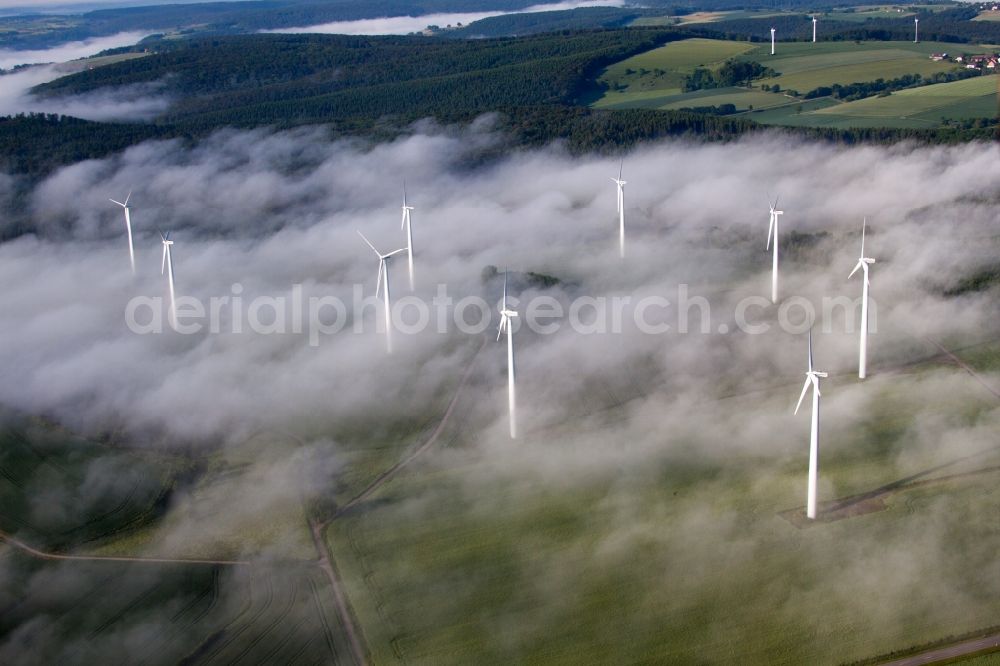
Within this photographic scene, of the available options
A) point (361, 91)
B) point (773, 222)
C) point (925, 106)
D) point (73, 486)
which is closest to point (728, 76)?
point (925, 106)

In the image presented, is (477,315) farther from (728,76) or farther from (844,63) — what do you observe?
(844,63)

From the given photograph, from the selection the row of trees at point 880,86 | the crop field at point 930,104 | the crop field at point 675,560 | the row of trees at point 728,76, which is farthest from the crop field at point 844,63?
the crop field at point 675,560

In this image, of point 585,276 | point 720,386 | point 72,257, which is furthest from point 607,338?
point 72,257

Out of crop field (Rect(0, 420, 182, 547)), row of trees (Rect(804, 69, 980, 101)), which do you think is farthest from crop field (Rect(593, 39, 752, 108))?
crop field (Rect(0, 420, 182, 547))

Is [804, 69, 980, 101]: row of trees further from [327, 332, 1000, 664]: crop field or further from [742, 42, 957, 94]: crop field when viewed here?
[327, 332, 1000, 664]: crop field

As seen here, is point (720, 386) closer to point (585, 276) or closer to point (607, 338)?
point (607, 338)

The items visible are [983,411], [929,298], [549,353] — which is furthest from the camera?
[929,298]
